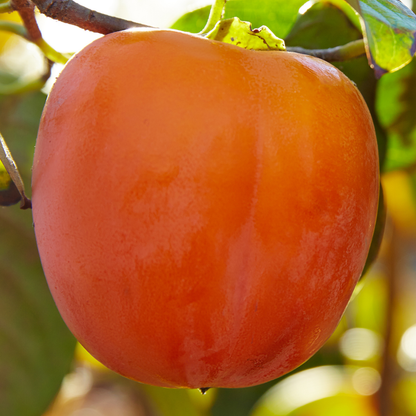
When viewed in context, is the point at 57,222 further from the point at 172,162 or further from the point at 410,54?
the point at 410,54

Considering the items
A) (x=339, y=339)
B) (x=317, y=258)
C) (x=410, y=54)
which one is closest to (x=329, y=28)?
(x=410, y=54)

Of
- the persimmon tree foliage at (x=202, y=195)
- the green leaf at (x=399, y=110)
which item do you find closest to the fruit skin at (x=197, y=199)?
the persimmon tree foliage at (x=202, y=195)

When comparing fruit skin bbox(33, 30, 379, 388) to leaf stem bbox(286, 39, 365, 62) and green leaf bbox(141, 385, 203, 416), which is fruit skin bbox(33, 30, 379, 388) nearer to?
leaf stem bbox(286, 39, 365, 62)

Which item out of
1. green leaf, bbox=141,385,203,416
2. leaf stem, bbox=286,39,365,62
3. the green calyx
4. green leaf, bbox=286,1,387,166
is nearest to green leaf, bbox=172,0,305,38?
green leaf, bbox=286,1,387,166

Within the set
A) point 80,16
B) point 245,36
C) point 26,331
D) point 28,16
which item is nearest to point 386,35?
point 245,36

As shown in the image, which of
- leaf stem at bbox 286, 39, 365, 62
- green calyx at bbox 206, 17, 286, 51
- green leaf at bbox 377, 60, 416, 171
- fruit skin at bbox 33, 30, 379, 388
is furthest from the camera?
green leaf at bbox 377, 60, 416, 171

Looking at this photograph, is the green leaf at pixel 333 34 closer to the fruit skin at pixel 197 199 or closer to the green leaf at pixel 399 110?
the green leaf at pixel 399 110
